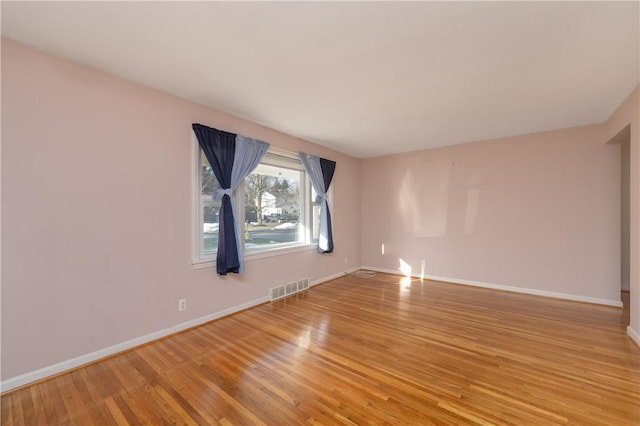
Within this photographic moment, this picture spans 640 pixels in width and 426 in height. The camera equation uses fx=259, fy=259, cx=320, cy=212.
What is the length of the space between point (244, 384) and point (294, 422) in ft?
1.79

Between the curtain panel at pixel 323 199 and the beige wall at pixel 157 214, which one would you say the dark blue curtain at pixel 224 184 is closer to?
the beige wall at pixel 157 214

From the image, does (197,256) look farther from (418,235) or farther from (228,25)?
(418,235)

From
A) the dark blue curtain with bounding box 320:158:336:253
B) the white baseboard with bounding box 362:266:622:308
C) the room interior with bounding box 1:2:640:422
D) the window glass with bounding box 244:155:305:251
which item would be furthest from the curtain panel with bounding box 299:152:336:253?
the white baseboard with bounding box 362:266:622:308

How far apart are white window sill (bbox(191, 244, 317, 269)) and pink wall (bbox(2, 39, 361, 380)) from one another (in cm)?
9

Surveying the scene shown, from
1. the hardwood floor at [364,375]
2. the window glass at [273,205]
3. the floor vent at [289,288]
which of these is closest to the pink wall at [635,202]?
the hardwood floor at [364,375]

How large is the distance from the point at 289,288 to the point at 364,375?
2.18 m

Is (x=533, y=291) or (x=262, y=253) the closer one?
(x=262, y=253)

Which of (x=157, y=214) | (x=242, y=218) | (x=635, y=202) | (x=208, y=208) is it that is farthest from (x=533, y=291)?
(x=157, y=214)

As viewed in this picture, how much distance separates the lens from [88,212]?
A: 2225mm

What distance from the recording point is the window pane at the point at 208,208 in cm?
310

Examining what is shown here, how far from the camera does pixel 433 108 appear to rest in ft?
10.1

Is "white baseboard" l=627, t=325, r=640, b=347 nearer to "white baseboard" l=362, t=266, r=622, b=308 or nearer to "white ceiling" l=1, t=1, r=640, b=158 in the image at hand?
"white baseboard" l=362, t=266, r=622, b=308

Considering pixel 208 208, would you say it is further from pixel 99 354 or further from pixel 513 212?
pixel 513 212

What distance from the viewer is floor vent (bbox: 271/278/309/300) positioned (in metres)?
3.82
